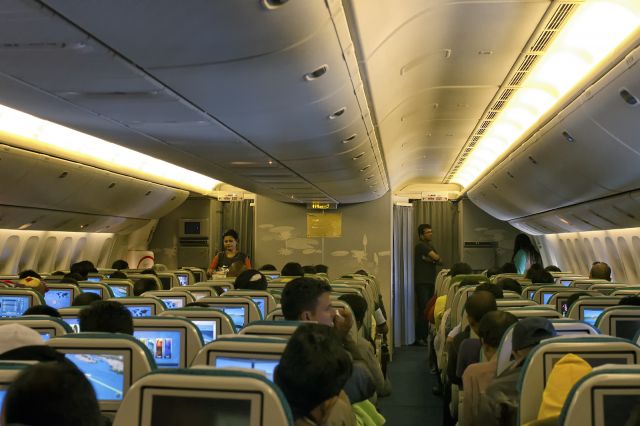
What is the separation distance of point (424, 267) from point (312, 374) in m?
15.3

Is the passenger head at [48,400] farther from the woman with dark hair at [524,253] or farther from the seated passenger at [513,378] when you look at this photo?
the woman with dark hair at [524,253]

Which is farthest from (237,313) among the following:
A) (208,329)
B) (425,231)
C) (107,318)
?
(425,231)

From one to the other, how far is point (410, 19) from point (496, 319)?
7.54ft

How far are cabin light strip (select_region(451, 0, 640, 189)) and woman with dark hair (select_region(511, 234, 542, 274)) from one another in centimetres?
879

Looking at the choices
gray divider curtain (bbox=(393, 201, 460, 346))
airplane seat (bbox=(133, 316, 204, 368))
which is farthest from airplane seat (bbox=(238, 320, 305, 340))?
gray divider curtain (bbox=(393, 201, 460, 346))

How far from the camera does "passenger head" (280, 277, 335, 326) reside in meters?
5.20

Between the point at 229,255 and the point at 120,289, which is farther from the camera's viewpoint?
the point at 229,255

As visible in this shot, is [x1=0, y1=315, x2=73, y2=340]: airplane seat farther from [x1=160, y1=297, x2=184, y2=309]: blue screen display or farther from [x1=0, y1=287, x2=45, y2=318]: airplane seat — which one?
[x1=0, y1=287, x2=45, y2=318]: airplane seat

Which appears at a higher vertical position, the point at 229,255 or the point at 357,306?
the point at 229,255

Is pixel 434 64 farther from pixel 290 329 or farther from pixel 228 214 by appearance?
pixel 228 214

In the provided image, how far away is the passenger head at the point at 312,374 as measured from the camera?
2816 millimetres

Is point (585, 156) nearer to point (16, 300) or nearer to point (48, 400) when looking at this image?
point (16, 300)

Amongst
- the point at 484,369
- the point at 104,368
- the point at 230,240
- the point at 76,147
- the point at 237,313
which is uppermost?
the point at 76,147

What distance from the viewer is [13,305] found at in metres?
8.16
